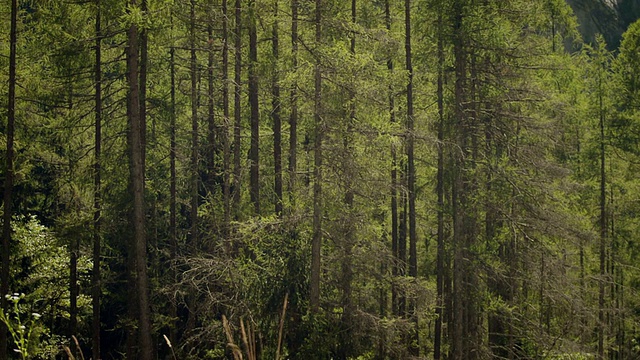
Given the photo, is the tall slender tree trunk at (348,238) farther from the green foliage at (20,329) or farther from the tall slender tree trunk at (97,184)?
the green foliage at (20,329)

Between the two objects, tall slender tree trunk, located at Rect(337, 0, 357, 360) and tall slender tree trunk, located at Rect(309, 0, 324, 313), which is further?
tall slender tree trunk, located at Rect(309, 0, 324, 313)

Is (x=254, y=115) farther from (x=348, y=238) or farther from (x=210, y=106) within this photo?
(x=348, y=238)

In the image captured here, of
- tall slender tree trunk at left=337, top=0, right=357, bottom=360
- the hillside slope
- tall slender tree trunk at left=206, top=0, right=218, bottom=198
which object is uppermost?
the hillside slope

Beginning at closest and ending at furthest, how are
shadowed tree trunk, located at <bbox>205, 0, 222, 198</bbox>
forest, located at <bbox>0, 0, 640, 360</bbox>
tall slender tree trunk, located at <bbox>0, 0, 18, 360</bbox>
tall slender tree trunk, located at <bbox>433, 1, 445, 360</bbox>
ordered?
1. forest, located at <bbox>0, 0, 640, 360</bbox>
2. tall slender tree trunk, located at <bbox>0, 0, 18, 360</bbox>
3. shadowed tree trunk, located at <bbox>205, 0, 222, 198</bbox>
4. tall slender tree trunk, located at <bbox>433, 1, 445, 360</bbox>

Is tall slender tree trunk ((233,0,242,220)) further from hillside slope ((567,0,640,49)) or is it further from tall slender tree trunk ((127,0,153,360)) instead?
hillside slope ((567,0,640,49))

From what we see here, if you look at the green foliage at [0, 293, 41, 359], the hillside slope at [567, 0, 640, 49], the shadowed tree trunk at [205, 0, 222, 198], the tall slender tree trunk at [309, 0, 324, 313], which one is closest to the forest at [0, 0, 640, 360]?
the tall slender tree trunk at [309, 0, 324, 313]

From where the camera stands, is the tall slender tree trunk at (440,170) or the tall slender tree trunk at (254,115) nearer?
the tall slender tree trunk at (440,170)

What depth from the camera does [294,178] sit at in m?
14.9

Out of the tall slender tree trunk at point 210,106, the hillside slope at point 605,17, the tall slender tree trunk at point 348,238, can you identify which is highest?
the hillside slope at point 605,17

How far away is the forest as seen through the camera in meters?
14.2

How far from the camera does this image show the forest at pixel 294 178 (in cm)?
1423

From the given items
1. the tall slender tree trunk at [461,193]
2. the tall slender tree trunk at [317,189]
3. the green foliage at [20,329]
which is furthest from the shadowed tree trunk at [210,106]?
the green foliage at [20,329]

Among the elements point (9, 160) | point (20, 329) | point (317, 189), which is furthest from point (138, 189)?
point (20, 329)

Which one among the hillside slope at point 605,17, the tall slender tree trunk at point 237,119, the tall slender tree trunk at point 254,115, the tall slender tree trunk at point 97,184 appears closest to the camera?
the tall slender tree trunk at point 97,184
